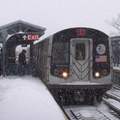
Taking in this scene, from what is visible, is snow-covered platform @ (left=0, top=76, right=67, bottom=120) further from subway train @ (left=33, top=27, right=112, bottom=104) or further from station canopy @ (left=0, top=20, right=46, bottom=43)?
station canopy @ (left=0, top=20, right=46, bottom=43)

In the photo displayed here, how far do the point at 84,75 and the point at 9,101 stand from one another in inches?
162

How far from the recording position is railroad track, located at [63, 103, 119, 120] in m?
8.65

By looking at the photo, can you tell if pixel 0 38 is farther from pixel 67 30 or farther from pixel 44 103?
pixel 44 103

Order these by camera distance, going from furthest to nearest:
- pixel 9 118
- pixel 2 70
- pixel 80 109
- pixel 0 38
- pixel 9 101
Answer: pixel 2 70
pixel 0 38
pixel 80 109
pixel 9 101
pixel 9 118

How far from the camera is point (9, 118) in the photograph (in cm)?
536

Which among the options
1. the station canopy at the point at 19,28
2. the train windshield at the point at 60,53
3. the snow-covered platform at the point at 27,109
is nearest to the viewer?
→ the snow-covered platform at the point at 27,109

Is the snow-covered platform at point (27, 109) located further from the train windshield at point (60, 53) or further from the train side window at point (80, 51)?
the train side window at point (80, 51)

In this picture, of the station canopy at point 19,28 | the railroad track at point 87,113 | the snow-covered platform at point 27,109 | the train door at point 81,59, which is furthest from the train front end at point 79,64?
the station canopy at point 19,28

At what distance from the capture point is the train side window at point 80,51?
33.0 feet

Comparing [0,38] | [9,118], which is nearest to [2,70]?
[0,38]

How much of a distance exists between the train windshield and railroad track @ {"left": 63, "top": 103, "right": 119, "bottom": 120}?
5.88 feet

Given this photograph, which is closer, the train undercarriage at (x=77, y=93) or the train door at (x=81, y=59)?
the train undercarriage at (x=77, y=93)

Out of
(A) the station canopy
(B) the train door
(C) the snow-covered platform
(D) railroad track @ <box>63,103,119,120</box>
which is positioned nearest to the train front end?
(B) the train door

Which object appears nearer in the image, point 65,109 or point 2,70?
point 65,109
